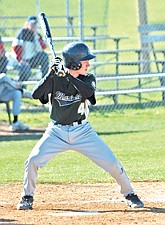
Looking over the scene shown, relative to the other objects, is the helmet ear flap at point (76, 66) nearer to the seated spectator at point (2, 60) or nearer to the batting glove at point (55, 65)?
the batting glove at point (55, 65)

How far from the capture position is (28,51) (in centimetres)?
1584

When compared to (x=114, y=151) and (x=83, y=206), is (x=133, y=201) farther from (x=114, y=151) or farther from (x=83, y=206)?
(x=114, y=151)

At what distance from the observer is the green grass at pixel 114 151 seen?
947cm

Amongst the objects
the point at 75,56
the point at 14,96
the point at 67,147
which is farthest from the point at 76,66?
the point at 14,96

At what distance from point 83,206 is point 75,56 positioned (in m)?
1.46

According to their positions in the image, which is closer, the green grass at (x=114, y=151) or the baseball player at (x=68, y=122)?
the baseball player at (x=68, y=122)

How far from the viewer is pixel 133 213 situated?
23.4 ft

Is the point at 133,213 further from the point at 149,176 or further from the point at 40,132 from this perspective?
the point at 40,132

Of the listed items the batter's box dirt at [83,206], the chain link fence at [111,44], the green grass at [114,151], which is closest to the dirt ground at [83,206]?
the batter's box dirt at [83,206]

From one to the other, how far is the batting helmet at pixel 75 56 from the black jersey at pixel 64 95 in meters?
0.12

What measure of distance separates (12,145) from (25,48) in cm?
406

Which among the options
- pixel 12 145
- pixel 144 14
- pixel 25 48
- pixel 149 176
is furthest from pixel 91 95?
pixel 144 14

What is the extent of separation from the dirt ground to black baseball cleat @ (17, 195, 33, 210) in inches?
2.4

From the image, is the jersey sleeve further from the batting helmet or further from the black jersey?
the batting helmet
